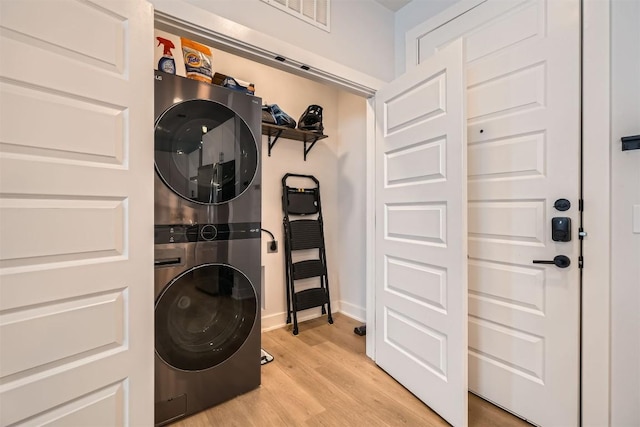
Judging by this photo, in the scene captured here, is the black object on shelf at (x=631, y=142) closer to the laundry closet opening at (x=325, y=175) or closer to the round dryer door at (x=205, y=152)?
the round dryer door at (x=205, y=152)

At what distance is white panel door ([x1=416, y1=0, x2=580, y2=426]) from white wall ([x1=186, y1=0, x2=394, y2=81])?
1.73 ft

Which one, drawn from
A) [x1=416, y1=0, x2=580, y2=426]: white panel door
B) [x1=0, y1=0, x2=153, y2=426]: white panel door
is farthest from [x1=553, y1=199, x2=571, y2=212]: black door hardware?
[x1=0, y1=0, x2=153, y2=426]: white panel door

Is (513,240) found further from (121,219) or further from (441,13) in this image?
(121,219)

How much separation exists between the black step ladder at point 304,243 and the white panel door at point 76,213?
65.7 inches

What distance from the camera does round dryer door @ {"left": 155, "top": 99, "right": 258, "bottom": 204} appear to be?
55.7 inches

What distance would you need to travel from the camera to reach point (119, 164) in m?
1.05

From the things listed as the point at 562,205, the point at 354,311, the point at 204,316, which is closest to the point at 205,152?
the point at 204,316

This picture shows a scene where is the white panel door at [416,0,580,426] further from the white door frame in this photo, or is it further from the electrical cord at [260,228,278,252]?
the electrical cord at [260,228,278,252]

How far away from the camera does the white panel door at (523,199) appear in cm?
136

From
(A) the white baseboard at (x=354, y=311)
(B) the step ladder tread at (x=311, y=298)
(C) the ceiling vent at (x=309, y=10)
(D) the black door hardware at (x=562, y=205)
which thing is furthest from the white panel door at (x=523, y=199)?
(B) the step ladder tread at (x=311, y=298)

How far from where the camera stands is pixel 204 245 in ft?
4.99

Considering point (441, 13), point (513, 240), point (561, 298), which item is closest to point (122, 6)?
point (441, 13)

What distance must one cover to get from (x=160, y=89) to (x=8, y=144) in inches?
27.7

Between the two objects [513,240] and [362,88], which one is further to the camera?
[362,88]
